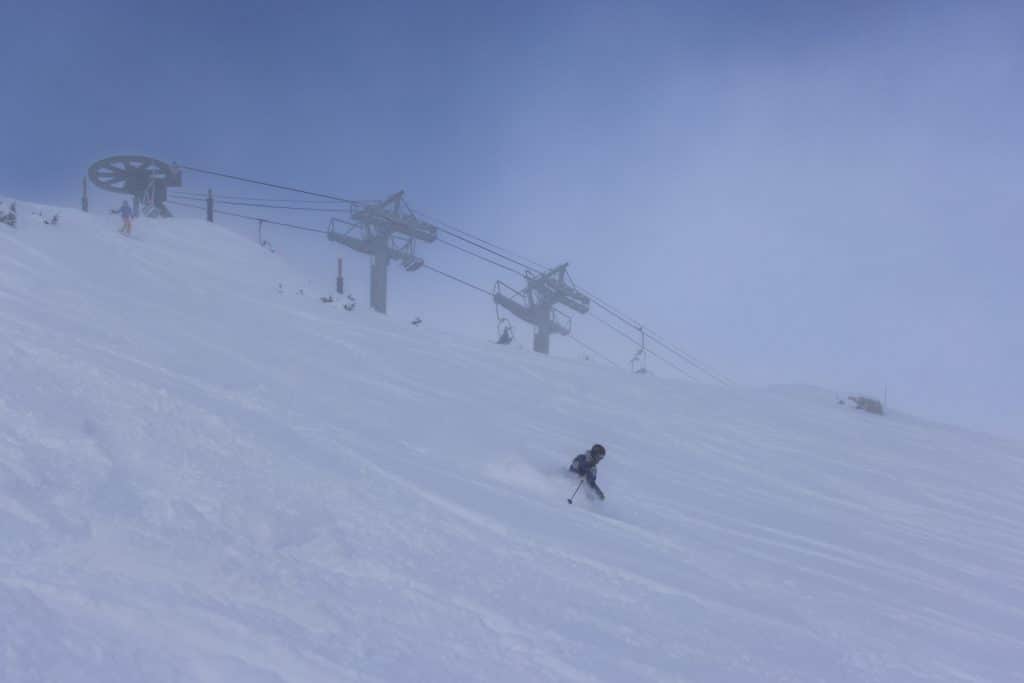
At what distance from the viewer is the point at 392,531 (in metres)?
4.79

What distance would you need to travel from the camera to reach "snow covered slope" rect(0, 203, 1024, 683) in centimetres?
320

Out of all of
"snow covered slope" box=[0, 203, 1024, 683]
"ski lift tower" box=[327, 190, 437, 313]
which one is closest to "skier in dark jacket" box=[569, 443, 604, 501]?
"snow covered slope" box=[0, 203, 1024, 683]

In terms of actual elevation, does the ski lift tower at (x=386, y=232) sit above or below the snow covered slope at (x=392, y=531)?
above

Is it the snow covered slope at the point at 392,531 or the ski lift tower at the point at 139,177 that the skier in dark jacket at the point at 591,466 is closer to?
the snow covered slope at the point at 392,531

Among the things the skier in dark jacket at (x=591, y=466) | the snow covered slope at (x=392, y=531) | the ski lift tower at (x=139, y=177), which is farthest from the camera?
the ski lift tower at (x=139, y=177)

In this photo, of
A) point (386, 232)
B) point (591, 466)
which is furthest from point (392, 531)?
point (386, 232)

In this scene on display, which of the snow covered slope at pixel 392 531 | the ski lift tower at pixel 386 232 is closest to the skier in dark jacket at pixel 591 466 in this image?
the snow covered slope at pixel 392 531

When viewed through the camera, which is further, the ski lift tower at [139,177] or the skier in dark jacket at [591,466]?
the ski lift tower at [139,177]

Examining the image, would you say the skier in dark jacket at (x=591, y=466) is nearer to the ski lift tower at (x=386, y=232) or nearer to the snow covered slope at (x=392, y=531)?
the snow covered slope at (x=392, y=531)

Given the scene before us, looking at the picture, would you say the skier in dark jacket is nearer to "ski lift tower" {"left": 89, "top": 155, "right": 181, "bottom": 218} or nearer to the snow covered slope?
the snow covered slope

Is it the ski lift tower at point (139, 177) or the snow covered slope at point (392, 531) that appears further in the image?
the ski lift tower at point (139, 177)

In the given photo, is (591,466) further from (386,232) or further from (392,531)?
(386,232)

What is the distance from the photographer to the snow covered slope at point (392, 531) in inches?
126

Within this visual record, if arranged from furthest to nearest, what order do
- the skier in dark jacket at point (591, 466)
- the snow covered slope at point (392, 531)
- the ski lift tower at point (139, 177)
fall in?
the ski lift tower at point (139, 177) < the skier in dark jacket at point (591, 466) < the snow covered slope at point (392, 531)
